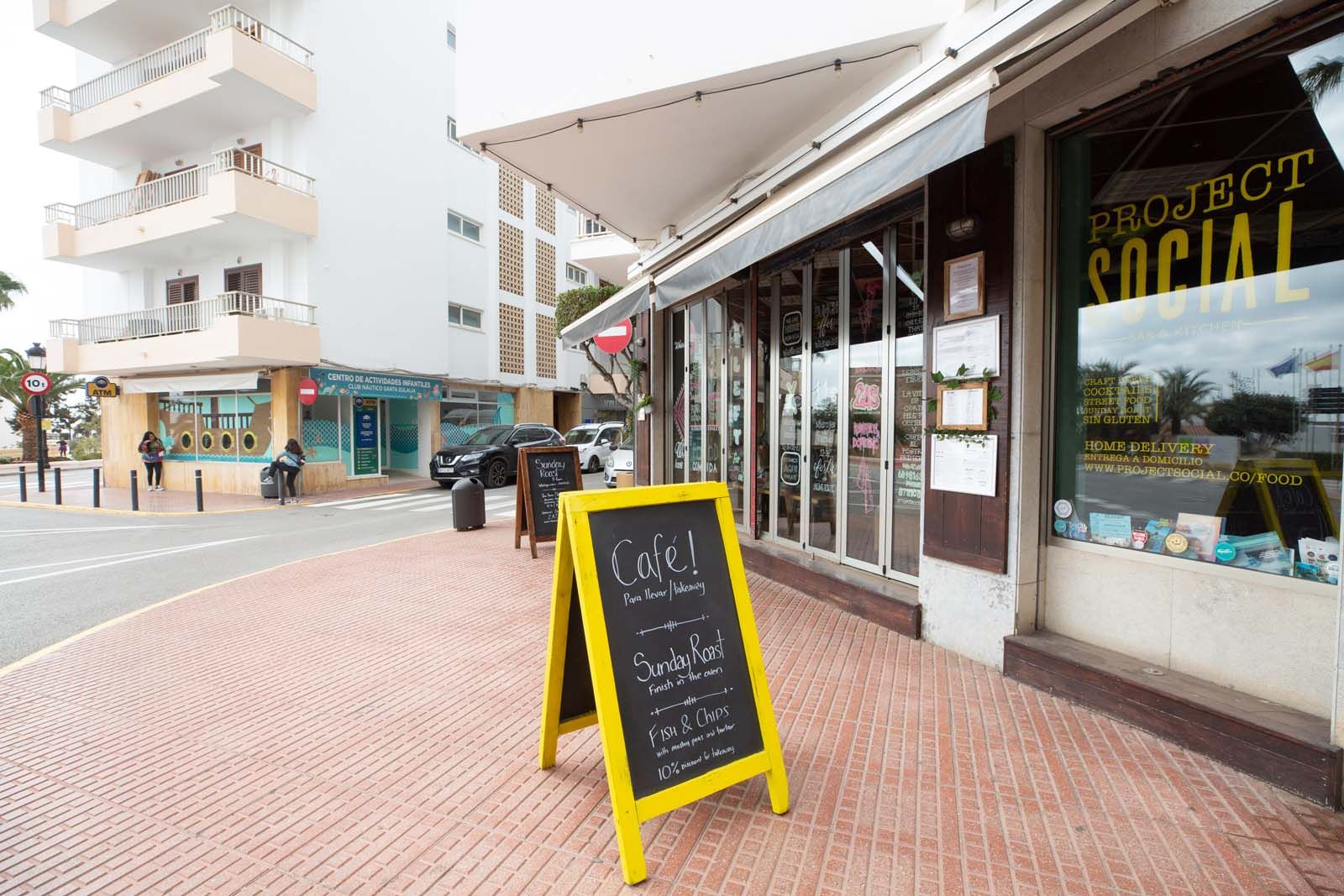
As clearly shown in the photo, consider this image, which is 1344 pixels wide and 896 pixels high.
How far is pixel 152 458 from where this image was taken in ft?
55.8

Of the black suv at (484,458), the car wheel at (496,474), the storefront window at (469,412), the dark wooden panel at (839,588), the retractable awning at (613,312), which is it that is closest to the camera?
the dark wooden panel at (839,588)

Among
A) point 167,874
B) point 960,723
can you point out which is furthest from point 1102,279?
point 167,874

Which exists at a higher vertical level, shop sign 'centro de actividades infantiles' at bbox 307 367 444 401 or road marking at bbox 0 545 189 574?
shop sign 'centro de actividades infantiles' at bbox 307 367 444 401

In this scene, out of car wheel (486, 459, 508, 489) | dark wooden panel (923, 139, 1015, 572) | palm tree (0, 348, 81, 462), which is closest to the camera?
dark wooden panel (923, 139, 1015, 572)

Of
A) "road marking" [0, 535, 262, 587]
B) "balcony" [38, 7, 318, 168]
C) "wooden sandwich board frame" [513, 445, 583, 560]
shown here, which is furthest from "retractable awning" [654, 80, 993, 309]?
"balcony" [38, 7, 318, 168]

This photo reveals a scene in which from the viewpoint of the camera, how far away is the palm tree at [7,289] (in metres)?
31.2

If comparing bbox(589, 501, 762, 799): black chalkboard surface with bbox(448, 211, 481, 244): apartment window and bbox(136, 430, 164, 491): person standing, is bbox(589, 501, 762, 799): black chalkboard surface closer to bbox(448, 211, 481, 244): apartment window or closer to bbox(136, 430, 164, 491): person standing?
bbox(136, 430, 164, 491): person standing

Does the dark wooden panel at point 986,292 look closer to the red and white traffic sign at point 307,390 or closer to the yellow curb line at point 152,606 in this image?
the yellow curb line at point 152,606

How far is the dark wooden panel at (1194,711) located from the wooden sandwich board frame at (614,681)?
193 cm

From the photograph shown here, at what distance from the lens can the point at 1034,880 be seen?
7.46 ft

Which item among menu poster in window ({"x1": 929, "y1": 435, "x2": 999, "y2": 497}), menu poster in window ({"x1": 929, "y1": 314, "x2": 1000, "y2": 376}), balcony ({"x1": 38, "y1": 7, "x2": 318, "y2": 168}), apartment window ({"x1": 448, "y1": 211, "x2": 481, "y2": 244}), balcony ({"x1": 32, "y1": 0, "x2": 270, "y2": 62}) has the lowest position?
menu poster in window ({"x1": 929, "y1": 435, "x2": 999, "y2": 497})

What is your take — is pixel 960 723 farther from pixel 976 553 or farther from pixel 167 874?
pixel 167 874

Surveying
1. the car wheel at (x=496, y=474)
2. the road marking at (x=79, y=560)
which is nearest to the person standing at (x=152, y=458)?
the car wheel at (x=496, y=474)

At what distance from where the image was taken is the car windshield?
58.9 feet
